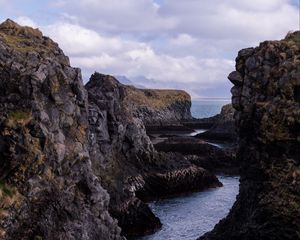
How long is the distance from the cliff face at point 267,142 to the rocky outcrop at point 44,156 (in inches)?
450

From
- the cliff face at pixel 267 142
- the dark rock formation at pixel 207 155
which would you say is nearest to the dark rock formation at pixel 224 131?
the dark rock formation at pixel 207 155

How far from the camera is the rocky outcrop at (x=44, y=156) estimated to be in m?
38.5

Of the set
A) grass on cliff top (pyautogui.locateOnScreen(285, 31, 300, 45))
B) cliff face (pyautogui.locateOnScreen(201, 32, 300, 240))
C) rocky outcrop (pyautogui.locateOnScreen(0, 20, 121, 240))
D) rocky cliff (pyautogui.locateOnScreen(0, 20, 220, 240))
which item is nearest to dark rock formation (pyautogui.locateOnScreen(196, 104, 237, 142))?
grass on cliff top (pyautogui.locateOnScreen(285, 31, 300, 45))

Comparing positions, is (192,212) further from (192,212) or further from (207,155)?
(207,155)

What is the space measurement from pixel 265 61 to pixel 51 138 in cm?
1942

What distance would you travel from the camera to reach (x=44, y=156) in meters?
40.3

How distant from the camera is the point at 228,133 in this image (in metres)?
160

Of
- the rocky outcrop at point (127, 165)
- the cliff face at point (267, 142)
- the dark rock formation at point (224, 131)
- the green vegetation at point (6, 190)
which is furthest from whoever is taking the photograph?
the dark rock formation at point (224, 131)

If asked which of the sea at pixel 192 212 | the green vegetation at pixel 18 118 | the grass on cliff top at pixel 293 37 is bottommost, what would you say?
the sea at pixel 192 212

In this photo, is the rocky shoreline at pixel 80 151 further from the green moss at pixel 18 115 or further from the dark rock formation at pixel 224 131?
the dark rock formation at pixel 224 131

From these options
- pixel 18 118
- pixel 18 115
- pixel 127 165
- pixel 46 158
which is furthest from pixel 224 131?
pixel 18 118

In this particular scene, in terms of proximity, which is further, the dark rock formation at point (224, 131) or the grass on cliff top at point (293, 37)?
the dark rock formation at point (224, 131)

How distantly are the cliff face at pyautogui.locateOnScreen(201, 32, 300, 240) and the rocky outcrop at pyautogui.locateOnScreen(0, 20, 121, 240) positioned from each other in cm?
1144

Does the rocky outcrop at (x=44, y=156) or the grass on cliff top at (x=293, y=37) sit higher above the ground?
the grass on cliff top at (x=293, y=37)
